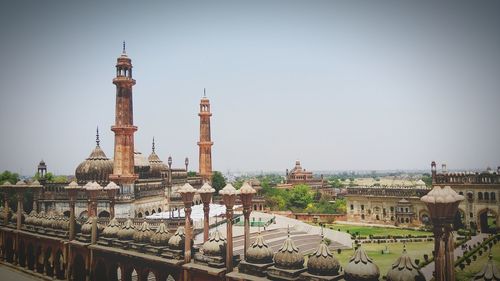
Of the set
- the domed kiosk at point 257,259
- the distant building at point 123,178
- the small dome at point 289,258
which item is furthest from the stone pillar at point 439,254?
the distant building at point 123,178

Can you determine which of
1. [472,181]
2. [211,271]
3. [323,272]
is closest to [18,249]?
[211,271]

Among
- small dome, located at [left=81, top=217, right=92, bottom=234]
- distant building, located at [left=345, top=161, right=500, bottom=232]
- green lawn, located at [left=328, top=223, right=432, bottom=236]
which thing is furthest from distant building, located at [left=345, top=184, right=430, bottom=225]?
small dome, located at [left=81, top=217, right=92, bottom=234]

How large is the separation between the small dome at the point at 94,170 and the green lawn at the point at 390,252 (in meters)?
24.4

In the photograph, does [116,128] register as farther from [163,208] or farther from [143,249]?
[143,249]

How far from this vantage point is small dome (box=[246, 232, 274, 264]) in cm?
1327

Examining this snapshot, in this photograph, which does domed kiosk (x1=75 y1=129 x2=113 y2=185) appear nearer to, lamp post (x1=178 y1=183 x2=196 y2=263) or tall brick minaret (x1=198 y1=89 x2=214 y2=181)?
tall brick minaret (x1=198 y1=89 x2=214 y2=181)

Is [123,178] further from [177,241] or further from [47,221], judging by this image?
[177,241]

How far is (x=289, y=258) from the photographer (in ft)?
40.9

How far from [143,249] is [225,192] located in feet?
16.4

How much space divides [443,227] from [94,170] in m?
37.8

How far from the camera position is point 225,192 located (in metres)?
14.6

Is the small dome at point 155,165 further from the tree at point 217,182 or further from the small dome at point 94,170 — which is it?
the tree at point 217,182

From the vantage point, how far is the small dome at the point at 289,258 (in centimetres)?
1245

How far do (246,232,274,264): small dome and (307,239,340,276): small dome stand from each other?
1.69 metres
